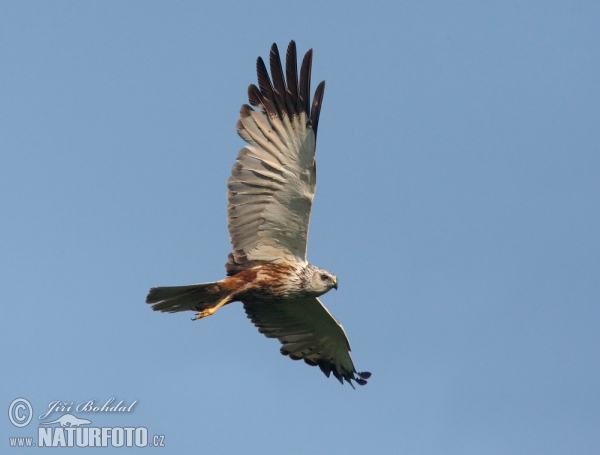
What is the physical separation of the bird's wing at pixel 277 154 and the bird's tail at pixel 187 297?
1.07 m

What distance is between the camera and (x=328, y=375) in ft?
54.3

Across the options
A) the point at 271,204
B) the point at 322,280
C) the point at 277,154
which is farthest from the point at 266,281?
the point at 277,154

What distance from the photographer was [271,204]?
14.1 metres

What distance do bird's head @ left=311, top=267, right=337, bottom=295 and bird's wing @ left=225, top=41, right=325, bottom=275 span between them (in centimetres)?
62

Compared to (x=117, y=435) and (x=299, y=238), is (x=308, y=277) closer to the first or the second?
(x=299, y=238)

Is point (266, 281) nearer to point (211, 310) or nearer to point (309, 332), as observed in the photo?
point (211, 310)

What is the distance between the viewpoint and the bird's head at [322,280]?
47.1ft

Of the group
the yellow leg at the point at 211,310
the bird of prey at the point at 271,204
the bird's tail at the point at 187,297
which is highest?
the bird of prey at the point at 271,204

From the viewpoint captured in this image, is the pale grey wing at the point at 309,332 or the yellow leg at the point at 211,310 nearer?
the yellow leg at the point at 211,310

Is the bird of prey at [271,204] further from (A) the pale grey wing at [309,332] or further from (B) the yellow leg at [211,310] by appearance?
(A) the pale grey wing at [309,332]

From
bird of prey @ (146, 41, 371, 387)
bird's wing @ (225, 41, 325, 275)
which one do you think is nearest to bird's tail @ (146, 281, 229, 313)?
bird of prey @ (146, 41, 371, 387)

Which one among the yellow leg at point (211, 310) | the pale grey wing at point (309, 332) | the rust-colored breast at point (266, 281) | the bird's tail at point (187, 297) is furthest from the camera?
the pale grey wing at point (309, 332)

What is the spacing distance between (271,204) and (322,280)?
4.61 ft

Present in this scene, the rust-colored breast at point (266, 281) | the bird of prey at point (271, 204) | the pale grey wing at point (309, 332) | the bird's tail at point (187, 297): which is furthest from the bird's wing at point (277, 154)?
the pale grey wing at point (309, 332)
